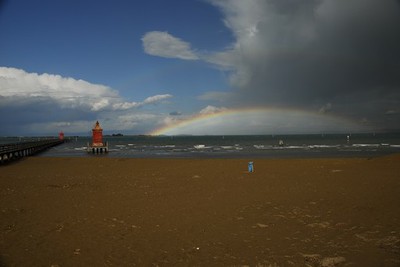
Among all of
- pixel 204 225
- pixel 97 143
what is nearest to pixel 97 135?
pixel 97 143

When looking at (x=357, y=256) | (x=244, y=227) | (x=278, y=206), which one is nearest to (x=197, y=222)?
(x=244, y=227)

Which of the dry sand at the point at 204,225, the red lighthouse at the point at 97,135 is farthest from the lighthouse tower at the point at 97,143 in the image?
the dry sand at the point at 204,225

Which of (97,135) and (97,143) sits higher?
(97,135)

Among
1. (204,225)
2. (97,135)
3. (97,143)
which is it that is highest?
(97,135)

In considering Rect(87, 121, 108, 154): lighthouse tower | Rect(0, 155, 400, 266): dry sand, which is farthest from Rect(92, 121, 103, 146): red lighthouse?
Rect(0, 155, 400, 266): dry sand

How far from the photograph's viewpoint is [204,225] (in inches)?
337

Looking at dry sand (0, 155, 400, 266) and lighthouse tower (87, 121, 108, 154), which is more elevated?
lighthouse tower (87, 121, 108, 154)

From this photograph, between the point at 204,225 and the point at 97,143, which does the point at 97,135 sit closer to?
the point at 97,143

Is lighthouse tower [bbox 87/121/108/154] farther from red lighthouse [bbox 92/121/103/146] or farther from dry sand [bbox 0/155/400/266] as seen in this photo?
dry sand [bbox 0/155/400/266]

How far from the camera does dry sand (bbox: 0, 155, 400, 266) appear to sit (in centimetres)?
628

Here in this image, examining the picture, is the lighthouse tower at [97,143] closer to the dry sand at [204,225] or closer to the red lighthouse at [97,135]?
the red lighthouse at [97,135]

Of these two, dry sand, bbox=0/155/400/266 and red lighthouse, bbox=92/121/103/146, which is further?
red lighthouse, bbox=92/121/103/146

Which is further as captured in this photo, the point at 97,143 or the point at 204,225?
the point at 97,143

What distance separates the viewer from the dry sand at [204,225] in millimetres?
6277
